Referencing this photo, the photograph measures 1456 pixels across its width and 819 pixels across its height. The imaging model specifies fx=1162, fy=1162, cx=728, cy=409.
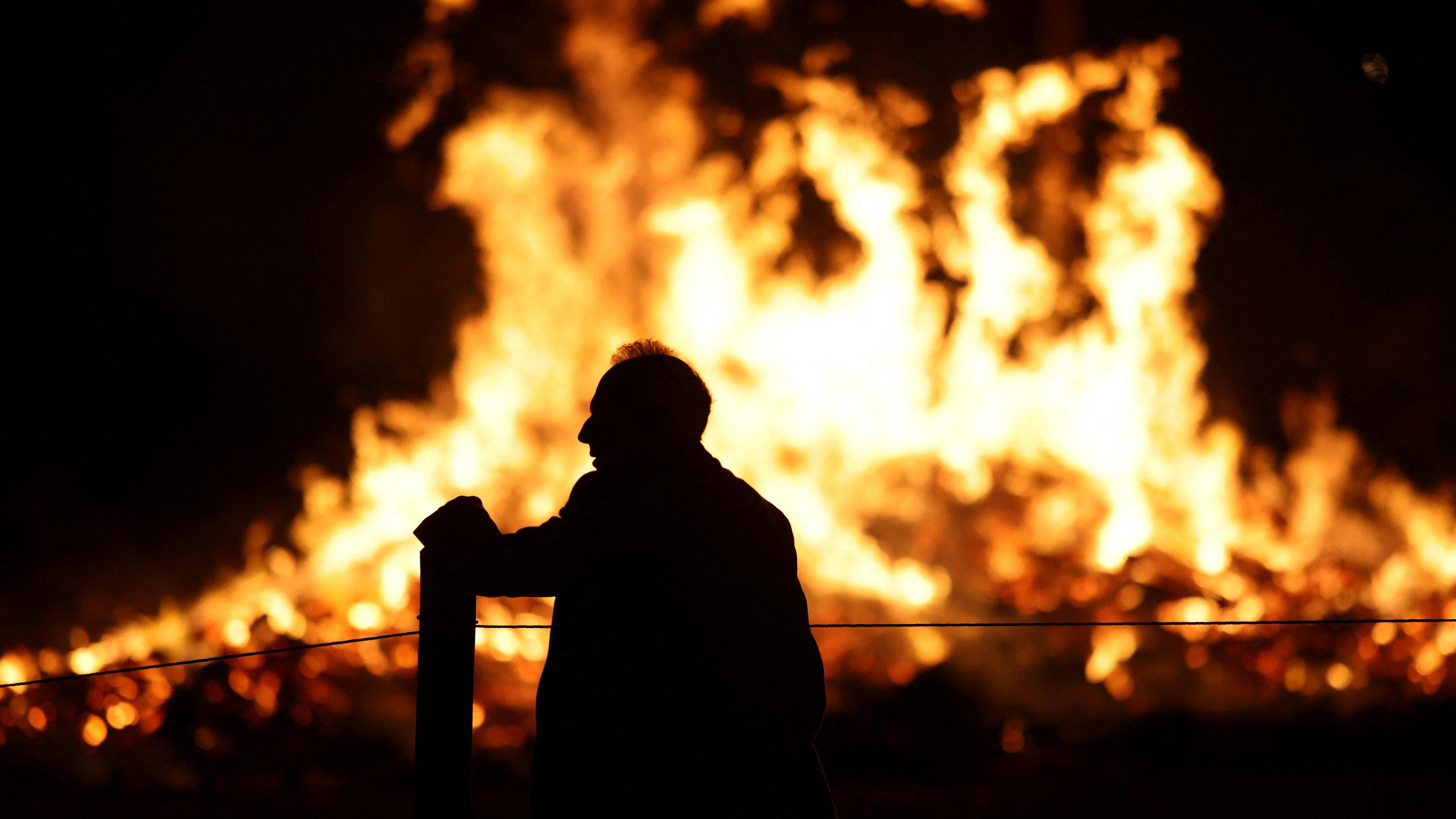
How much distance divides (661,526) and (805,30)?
13.5 ft

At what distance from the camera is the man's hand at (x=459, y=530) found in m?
1.75

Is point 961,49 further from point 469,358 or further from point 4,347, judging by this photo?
point 4,347

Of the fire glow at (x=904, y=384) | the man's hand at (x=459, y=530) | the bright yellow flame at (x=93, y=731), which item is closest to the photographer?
the man's hand at (x=459, y=530)

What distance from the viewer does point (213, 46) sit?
529 cm

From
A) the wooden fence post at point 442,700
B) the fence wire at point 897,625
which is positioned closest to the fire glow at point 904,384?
the fence wire at point 897,625

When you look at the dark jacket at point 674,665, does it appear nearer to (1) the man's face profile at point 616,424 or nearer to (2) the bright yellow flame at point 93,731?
(1) the man's face profile at point 616,424

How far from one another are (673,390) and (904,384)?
3.54 metres

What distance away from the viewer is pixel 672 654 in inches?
63.8

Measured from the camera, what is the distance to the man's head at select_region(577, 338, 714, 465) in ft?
5.60

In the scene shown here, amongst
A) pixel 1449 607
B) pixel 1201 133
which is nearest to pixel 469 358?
pixel 1201 133

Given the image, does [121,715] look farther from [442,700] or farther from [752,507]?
[752,507]

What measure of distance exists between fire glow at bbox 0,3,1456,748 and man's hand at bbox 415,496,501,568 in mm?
3306

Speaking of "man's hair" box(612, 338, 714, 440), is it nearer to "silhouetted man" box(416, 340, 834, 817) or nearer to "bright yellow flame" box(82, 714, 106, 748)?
"silhouetted man" box(416, 340, 834, 817)

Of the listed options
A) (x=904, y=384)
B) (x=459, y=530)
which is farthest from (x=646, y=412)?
(x=904, y=384)
